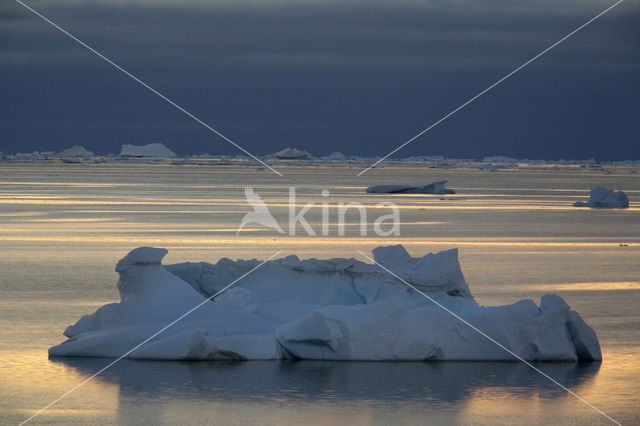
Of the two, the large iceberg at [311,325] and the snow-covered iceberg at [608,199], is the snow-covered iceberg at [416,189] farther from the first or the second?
the large iceberg at [311,325]

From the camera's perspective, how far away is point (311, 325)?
10.6 m

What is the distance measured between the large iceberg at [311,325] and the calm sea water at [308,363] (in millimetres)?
192

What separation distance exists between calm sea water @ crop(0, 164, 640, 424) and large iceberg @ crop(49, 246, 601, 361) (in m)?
0.19

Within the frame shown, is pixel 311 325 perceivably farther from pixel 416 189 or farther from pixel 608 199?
pixel 416 189

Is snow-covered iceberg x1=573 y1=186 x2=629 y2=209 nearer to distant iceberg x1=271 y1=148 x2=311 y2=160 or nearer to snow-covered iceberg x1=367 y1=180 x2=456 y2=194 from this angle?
snow-covered iceberg x1=367 y1=180 x2=456 y2=194

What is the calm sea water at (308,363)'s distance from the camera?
8969 mm

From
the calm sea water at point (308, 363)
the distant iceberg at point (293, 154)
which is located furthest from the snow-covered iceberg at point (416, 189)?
the distant iceberg at point (293, 154)

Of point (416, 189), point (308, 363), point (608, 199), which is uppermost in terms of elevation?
point (416, 189)

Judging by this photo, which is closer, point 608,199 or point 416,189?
point 608,199

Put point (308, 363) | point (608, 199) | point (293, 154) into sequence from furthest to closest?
point (293, 154), point (608, 199), point (308, 363)

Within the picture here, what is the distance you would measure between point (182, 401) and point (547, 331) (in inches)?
162

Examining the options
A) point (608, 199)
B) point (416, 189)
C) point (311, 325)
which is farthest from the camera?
point (416, 189)

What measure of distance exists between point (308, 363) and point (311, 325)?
0.41m

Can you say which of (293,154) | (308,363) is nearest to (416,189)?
(308,363)
